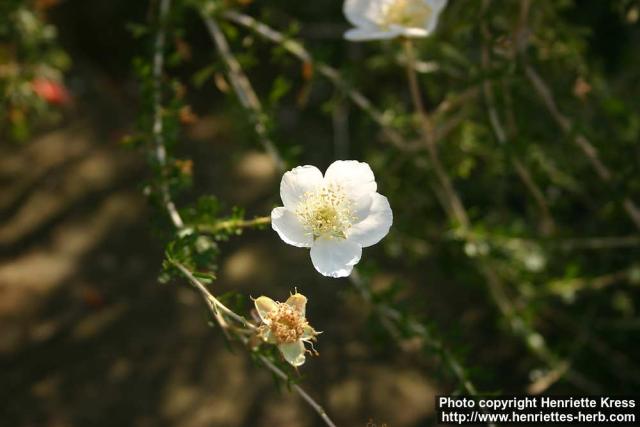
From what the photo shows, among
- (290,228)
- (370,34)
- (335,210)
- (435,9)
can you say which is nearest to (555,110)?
(435,9)

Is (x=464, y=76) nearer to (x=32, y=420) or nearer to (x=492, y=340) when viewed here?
(x=492, y=340)

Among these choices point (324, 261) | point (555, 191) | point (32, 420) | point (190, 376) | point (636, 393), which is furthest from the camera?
point (555, 191)

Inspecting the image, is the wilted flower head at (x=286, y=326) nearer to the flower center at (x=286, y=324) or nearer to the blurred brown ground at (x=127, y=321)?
the flower center at (x=286, y=324)

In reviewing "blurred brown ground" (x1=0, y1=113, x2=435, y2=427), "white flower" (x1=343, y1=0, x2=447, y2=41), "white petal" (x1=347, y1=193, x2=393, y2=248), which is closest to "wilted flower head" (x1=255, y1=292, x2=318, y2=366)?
"white petal" (x1=347, y1=193, x2=393, y2=248)

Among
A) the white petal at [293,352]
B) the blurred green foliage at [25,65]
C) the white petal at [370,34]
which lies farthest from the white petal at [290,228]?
the blurred green foliage at [25,65]

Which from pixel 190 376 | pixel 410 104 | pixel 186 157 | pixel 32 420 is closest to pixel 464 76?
pixel 410 104

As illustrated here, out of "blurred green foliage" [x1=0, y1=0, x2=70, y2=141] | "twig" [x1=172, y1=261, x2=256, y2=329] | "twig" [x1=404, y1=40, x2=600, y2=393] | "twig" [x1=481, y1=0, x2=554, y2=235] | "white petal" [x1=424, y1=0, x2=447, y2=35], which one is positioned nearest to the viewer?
"twig" [x1=172, y1=261, x2=256, y2=329]

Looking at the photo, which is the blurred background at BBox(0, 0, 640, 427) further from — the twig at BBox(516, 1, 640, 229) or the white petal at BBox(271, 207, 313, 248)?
the white petal at BBox(271, 207, 313, 248)
